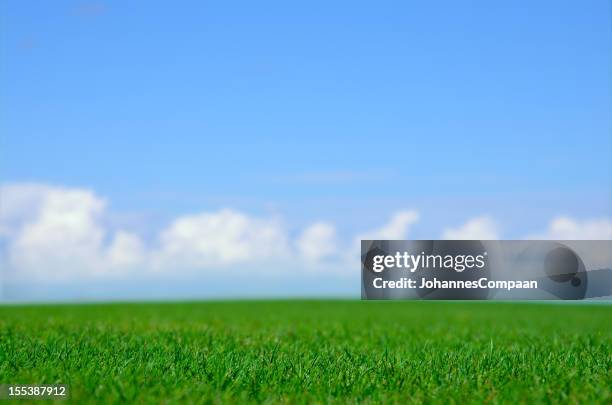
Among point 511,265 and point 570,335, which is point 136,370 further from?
point 570,335

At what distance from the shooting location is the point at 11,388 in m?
6.95

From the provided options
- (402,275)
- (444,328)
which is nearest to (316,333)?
(402,275)

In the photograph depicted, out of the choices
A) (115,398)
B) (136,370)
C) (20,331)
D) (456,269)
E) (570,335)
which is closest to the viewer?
(115,398)

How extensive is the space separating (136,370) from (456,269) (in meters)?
5.18

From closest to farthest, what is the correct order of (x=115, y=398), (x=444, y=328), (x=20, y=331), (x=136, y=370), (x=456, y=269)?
(x=115, y=398)
(x=136, y=370)
(x=456, y=269)
(x=20, y=331)
(x=444, y=328)

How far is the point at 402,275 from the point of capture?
1081cm

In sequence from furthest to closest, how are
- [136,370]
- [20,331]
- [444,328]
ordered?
[444,328] < [20,331] < [136,370]

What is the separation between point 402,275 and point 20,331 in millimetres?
6662

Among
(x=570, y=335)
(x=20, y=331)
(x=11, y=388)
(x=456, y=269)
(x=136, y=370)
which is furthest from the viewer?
(x=570, y=335)

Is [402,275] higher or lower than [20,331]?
higher

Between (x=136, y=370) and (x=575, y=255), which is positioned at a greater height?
(x=575, y=255)

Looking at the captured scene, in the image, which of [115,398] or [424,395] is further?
[424,395]

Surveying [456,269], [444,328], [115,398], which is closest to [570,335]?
[444,328]

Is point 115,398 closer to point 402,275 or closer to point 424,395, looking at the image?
point 424,395
